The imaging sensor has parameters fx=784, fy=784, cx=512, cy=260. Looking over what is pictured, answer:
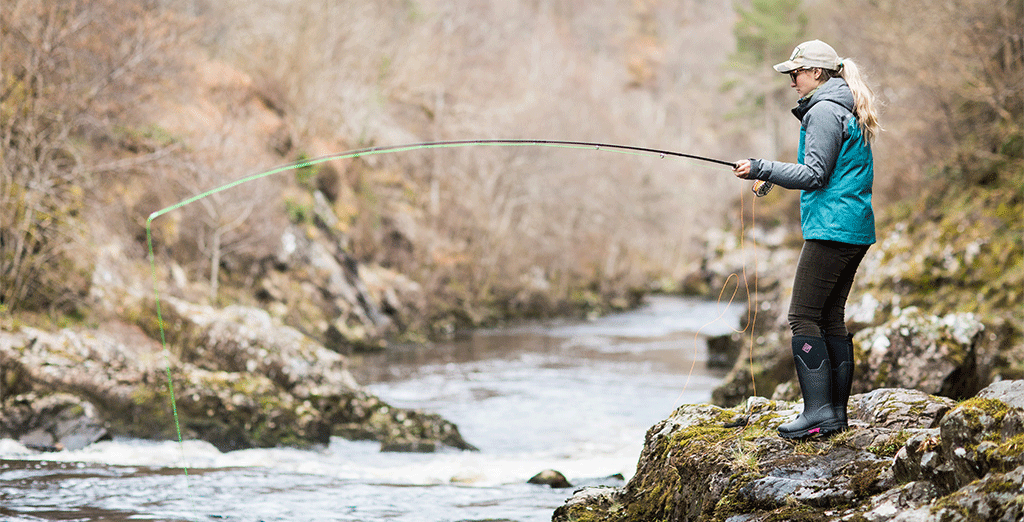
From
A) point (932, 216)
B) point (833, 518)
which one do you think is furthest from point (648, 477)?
point (932, 216)

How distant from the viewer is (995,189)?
13.3m

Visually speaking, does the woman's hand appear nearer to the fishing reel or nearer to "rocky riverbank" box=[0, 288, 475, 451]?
the fishing reel

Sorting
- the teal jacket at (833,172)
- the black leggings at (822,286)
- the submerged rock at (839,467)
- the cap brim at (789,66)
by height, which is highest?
the cap brim at (789,66)

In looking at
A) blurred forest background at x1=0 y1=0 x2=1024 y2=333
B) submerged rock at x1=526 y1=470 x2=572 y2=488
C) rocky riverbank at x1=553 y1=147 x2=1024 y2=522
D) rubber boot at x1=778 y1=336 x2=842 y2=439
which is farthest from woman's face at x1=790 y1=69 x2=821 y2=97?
blurred forest background at x1=0 y1=0 x2=1024 y2=333

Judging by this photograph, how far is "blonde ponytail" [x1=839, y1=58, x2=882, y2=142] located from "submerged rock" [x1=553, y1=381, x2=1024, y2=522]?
4.35ft

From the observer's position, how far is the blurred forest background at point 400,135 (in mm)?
12242

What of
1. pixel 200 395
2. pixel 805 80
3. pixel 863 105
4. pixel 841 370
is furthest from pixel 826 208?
pixel 200 395

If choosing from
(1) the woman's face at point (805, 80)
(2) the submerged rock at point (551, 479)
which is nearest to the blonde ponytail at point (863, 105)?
(1) the woman's face at point (805, 80)

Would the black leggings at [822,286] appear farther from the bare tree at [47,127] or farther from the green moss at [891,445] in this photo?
the bare tree at [47,127]

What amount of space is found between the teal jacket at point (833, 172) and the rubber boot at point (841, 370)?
1.79ft

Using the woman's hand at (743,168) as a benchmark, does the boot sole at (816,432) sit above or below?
below

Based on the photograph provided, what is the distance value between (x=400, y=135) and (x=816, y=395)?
30.3m

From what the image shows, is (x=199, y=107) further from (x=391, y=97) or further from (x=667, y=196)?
(x=667, y=196)

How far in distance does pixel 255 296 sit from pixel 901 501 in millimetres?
19823
